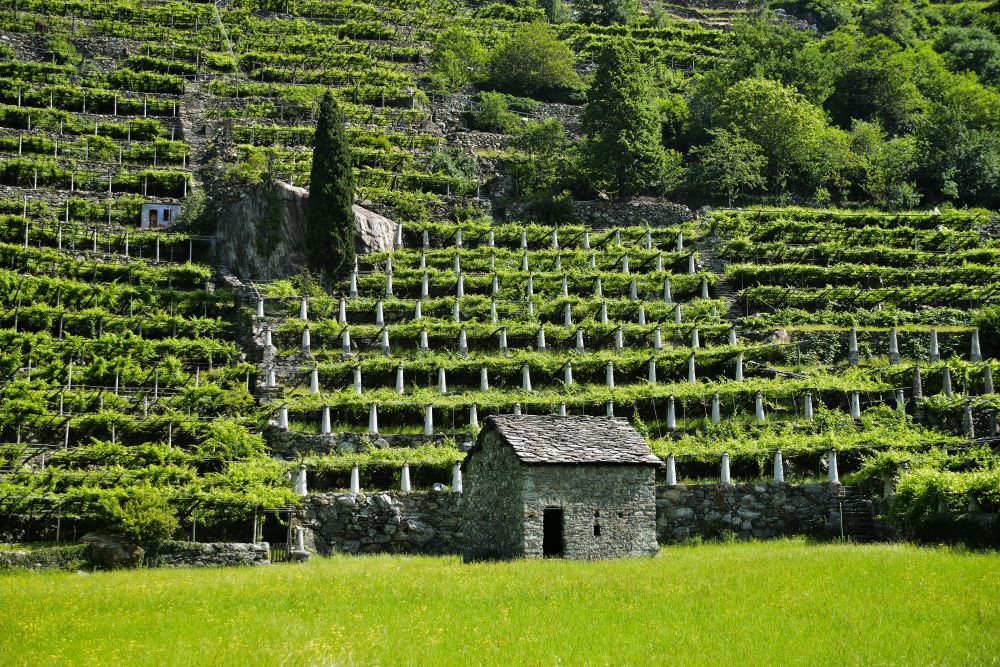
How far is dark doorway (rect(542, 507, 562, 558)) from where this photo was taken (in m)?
28.8

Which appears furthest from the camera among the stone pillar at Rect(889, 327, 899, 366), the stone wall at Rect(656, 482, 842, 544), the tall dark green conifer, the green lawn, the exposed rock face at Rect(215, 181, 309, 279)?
the exposed rock face at Rect(215, 181, 309, 279)

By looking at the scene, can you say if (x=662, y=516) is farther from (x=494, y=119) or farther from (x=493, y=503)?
(x=494, y=119)

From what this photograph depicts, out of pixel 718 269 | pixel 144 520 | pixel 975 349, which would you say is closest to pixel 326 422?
pixel 144 520

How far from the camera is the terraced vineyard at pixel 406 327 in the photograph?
35.3 m

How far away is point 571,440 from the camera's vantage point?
96.8 ft

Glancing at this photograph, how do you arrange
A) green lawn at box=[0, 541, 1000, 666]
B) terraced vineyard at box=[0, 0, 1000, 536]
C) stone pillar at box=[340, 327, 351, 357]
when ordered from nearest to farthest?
green lawn at box=[0, 541, 1000, 666] → terraced vineyard at box=[0, 0, 1000, 536] → stone pillar at box=[340, 327, 351, 357]

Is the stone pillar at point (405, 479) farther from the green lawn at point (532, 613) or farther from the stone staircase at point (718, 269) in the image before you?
the stone staircase at point (718, 269)

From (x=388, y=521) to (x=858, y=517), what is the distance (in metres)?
12.3

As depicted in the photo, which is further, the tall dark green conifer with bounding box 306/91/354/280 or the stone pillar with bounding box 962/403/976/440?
the tall dark green conifer with bounding box 306/91/354/280

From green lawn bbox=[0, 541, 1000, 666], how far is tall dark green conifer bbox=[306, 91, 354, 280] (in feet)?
73.3

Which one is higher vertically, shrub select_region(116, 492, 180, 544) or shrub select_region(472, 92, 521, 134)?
shrub select_region(472, 92, 521, 134)

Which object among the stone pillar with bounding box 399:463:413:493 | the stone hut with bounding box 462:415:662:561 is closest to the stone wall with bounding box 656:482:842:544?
the stone hut with bounding box 462:415:662:561

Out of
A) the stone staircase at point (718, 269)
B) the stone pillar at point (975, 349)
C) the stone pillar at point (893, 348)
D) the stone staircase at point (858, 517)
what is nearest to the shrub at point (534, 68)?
the stone staircase at point (718, 269)

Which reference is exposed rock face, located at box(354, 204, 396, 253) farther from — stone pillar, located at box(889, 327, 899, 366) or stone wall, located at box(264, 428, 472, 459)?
stone pillar, located at box(889, 327, 899, 366)
